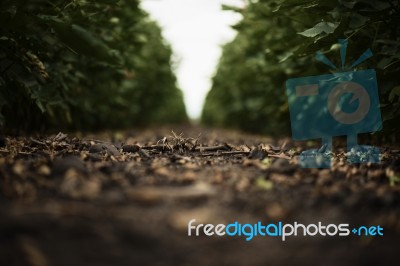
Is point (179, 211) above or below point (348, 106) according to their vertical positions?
below

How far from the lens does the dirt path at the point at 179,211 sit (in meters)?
1.58

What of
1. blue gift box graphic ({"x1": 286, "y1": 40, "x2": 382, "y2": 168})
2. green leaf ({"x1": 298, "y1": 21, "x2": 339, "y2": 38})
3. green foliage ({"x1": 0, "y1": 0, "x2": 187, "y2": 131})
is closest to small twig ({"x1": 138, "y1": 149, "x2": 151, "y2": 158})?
green foliage ({"x1": 0, "y1": 0, "x2": 187, "y2": 131})

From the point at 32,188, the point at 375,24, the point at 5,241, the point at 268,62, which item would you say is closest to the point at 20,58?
the point at 32,188

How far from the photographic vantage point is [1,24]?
128 inches

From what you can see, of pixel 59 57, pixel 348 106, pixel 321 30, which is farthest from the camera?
pixel 59 57

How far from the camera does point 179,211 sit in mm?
1793

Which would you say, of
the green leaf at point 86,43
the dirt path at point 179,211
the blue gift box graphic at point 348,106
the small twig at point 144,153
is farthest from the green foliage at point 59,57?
the blue gift box graphic at point 348,106

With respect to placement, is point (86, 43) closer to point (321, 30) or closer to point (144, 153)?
point (144, 153)

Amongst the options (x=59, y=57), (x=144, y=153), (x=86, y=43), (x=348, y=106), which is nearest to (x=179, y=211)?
(x=144, y=153)

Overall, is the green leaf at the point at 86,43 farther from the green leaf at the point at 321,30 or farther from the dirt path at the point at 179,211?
the green leaf at the point at 321,30

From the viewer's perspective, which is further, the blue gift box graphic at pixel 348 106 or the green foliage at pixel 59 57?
the blue gift box graphic at pixel 348 106

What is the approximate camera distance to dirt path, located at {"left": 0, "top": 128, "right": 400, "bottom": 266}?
1577 millimetres

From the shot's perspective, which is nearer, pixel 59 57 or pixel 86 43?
pixel 86 43

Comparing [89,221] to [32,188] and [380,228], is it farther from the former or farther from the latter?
[380,228]
